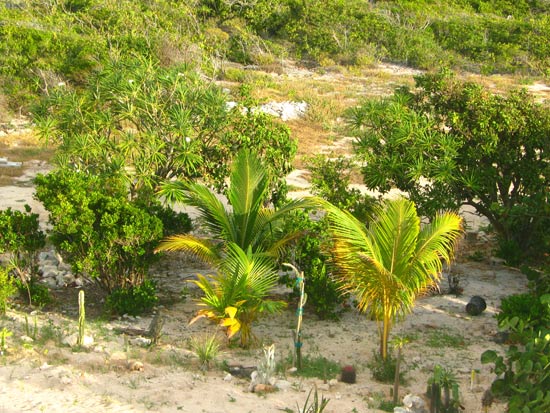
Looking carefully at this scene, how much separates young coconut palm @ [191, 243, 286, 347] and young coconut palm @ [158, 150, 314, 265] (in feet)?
1.54

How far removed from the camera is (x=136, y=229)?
9.66 metres

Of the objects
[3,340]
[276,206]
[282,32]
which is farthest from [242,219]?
[282,32]

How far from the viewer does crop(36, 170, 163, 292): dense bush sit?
378 inches

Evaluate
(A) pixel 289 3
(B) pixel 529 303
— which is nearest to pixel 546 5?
(A) pixel 289 3

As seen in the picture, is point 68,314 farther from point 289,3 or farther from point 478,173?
point 289,3

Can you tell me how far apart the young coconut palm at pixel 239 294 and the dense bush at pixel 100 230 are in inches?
52.4

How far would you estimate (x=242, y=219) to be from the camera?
9.55 metres

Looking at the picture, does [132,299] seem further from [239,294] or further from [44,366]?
[44,366]

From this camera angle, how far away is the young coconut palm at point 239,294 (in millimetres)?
8492

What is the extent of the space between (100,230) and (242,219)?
6.10 feet

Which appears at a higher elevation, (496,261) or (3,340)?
(496,261)

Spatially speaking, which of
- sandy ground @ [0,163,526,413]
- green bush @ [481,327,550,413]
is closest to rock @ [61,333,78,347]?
sandy ground @ [0,163,526,413]

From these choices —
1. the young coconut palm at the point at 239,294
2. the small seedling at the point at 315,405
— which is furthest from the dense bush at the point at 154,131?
the small seedling at the point at 315,405

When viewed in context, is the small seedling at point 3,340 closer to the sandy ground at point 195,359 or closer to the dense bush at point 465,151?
the sandy ground at point 195,359
